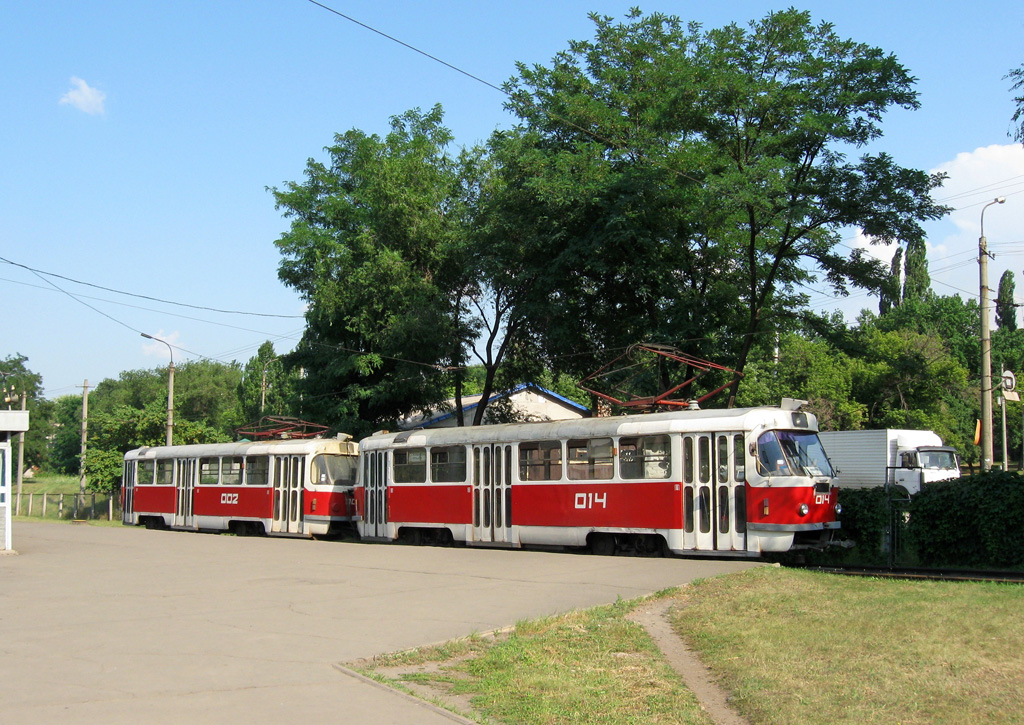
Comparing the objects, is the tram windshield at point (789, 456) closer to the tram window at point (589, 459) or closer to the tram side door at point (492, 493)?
the tram window at point (589, 459)

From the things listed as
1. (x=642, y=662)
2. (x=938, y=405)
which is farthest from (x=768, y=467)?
(x=938, y=405)

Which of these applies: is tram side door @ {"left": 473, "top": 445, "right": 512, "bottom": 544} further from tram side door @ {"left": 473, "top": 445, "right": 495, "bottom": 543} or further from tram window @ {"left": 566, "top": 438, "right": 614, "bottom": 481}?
tram window @ {"left": 566, "top": 438, "right": 614, "bottom": 481}

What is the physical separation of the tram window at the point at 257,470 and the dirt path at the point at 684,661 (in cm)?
1801

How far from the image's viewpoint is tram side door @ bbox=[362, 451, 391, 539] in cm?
2381

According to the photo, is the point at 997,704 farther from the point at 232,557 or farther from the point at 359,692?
the point at 232,557

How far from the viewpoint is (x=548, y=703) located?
7.04 meters

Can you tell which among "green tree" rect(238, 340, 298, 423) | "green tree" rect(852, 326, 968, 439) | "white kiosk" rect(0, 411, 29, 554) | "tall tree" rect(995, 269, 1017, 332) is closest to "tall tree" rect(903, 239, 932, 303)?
"tall tree" rect(995, 269, 1017, 332)

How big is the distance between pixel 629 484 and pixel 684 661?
9.21 metres

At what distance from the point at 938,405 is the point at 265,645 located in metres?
50.7

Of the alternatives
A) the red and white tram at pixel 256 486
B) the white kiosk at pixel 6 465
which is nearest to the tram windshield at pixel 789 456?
the red and white tram at pixel 256 486

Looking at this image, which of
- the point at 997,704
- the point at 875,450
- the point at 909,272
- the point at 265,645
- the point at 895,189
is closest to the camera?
the point at 997,704

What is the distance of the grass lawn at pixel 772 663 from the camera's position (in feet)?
22.3

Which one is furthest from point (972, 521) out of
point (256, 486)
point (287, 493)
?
point (256, 486)

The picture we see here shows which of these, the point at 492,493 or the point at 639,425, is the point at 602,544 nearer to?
the point at 639,425
